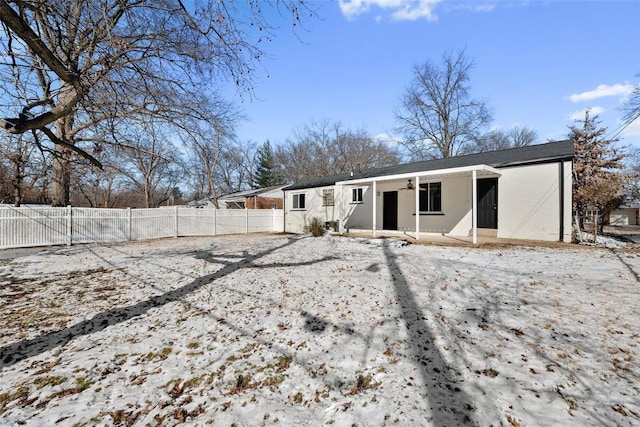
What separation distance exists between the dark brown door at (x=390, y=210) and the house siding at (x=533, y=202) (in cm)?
466

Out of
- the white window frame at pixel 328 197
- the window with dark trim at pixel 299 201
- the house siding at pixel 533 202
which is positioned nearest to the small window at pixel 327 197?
the white window frame at pixel 328 197

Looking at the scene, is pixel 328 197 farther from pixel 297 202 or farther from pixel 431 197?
pixel 431 197

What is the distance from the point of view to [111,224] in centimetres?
1326

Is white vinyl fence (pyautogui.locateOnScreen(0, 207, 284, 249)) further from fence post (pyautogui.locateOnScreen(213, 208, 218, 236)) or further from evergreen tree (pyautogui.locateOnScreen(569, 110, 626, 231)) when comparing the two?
evergreen tree (pyautogui.locateOnScreen(569, 110, 626, 231))

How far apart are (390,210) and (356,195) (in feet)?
6.68

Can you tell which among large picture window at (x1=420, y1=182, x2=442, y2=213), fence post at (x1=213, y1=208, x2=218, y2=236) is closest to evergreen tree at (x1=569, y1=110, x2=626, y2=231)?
large picture window at (x1=420, y1=182, x2=442, y2=213)

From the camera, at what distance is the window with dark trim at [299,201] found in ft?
59.8

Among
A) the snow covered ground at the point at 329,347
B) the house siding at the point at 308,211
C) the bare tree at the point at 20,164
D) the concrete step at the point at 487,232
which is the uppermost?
the bare tree at the point at 20,164

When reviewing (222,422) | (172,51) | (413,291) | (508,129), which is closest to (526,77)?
(413,291)

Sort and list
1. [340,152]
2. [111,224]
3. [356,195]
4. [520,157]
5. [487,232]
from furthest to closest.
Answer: [340,152] < [356,195] < [111,224] < [487,232] < [520,157]

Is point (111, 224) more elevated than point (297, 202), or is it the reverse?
point (297, 202)

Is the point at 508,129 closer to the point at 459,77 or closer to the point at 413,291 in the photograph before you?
the point at 459,77

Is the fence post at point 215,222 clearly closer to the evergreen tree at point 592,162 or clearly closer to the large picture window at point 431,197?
the large picture window at point 431,197

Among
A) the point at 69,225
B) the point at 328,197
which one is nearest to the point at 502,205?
the point at 328,197
